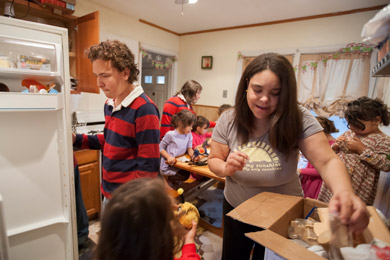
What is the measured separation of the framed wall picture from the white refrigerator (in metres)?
3.22

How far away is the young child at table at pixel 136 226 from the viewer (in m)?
0.56

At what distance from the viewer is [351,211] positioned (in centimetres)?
55

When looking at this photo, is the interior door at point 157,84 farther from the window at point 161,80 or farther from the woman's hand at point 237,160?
the woman's hand at point 237,160

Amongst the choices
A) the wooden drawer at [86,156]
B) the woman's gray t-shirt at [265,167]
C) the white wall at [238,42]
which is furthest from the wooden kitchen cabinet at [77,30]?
the white wall at [238,42]

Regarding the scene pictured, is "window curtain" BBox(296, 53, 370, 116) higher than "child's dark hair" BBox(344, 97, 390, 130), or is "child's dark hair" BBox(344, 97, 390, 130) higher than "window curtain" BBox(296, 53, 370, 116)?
"window curtain" BBox(296, 53, 370, 116)

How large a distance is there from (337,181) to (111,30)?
3.51 metres

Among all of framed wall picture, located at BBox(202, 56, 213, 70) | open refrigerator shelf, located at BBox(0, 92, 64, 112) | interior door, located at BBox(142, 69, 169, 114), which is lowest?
open refrigerator shelf, located at BBox(0, 92, 64, 112)

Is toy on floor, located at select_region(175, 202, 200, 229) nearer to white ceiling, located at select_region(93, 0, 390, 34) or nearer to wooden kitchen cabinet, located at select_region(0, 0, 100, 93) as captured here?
wooden kitchen cabinet, located at select_region(0, 0, 100, 93)

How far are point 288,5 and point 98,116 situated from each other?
9.55 feet

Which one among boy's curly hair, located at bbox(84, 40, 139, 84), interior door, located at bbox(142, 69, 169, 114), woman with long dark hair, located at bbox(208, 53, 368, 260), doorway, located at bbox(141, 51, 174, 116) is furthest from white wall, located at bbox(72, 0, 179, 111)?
woman with long dark hair, located at bbox(208, 53, 368, 260)

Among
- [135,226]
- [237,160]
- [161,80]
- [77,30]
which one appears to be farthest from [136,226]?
[161,80]

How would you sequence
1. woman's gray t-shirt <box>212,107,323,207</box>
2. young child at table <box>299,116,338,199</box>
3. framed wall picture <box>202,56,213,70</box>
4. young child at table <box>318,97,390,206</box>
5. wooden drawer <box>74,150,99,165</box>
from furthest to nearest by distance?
1. framed wall picture <box>202,56,213,70</box>
2. wooden drawer <box>74,150,99,165</box>
3. young child at table <box>299,116,338,199</box>
4. young child at table <box>318,97,390,206</box>
5. woman's gray t-shirt <box>212,107,323,207</box>

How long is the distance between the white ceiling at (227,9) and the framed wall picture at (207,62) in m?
0.63

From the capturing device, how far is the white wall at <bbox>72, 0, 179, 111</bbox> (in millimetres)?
2894
